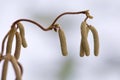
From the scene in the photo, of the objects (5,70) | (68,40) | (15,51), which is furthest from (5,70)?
(68,40)

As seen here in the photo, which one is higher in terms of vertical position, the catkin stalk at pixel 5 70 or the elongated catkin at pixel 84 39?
the elongated catkin at pixel 84 39

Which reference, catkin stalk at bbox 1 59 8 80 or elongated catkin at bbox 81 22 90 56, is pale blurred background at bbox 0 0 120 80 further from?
catkin stalk at bbox 1 59 8 80

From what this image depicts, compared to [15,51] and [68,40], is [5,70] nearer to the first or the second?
[15,51]

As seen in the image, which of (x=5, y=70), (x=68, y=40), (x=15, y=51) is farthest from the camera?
(x=68, y=40)

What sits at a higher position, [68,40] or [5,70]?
[68,40]

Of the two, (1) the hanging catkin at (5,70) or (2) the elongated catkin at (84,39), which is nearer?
(1) the hanging catkin at (5,70)

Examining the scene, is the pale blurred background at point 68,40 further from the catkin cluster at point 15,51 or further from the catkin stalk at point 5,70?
the catkin stalk at point 5,70

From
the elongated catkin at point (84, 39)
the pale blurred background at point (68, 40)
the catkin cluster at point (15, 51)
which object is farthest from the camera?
the pale blurred background at point (68, 40)

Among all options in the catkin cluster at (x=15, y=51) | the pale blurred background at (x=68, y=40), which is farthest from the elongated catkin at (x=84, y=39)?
the pale blurred background at (x=68, y=40)

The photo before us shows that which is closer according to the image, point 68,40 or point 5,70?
point 5,70
